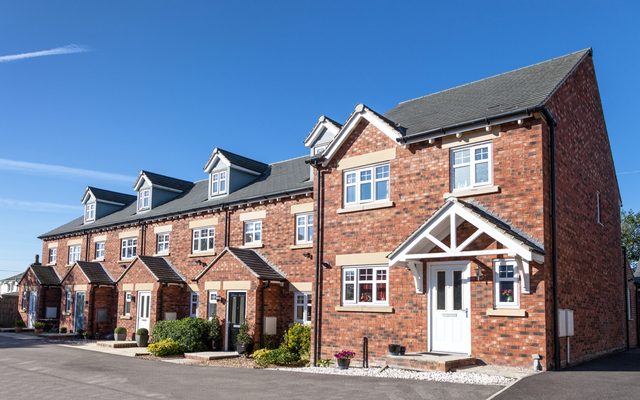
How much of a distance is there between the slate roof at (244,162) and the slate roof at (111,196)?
43.0 ft

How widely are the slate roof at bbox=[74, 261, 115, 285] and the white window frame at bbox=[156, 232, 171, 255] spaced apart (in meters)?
4.20

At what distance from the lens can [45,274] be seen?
37.9m

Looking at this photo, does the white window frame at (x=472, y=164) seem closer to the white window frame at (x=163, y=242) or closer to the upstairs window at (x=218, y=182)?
the upstairs window at (x=218, y=182)

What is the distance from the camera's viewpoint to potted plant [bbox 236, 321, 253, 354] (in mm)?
21969

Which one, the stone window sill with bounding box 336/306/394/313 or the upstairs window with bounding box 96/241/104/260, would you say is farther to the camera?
the upstairs window with bounding box 96/241/104/260

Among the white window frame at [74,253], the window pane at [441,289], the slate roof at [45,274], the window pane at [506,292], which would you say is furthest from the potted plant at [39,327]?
the window pane at [506,292]

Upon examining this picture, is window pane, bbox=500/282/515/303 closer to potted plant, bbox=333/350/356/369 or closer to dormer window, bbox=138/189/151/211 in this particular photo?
potted plant, bbox=333/350/356/369

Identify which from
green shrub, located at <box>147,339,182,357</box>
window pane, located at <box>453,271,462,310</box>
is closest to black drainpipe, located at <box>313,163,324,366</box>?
window pane, located at <box>453,271,462,310</box>

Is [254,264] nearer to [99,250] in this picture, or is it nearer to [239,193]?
[239,193]

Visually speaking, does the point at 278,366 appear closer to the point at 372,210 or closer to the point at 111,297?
the point at 372,210

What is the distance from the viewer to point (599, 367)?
15.3 meters

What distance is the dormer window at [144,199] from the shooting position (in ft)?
110

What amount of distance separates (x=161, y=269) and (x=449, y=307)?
16535 millimetres

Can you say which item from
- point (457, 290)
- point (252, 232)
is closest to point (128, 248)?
point (252, 232)
